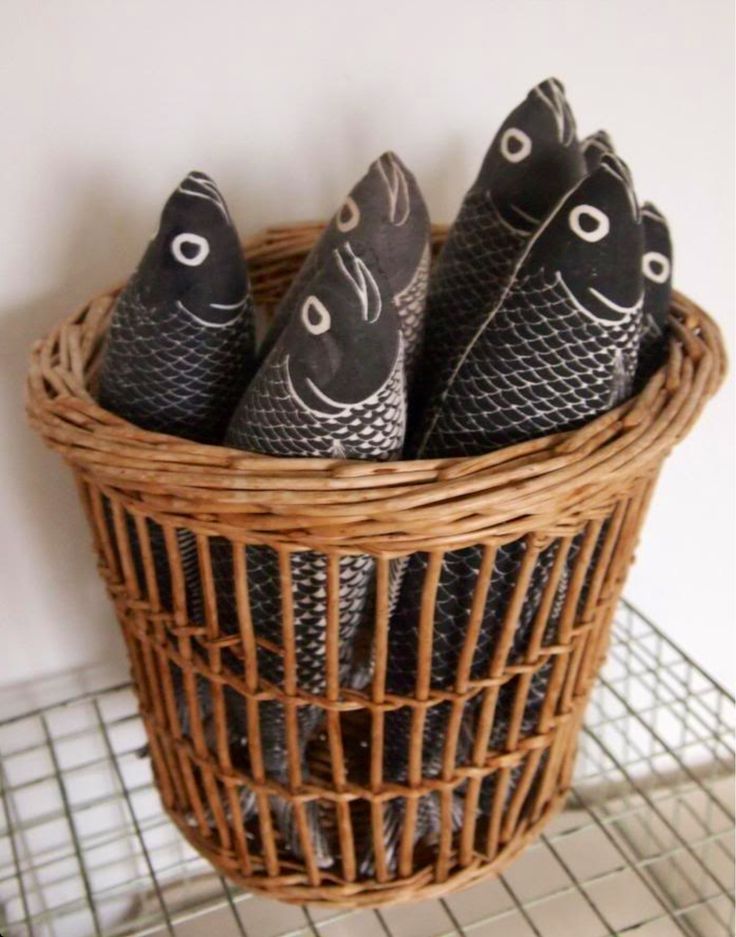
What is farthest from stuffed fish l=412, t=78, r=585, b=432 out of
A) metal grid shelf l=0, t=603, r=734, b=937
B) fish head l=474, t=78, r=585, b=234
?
metal grid shelf l=0, t=603, r=734, b=937

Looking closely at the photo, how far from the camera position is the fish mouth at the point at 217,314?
0.51 m

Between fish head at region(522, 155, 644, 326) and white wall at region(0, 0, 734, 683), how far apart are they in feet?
0.89

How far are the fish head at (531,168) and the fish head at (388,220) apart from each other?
0.06 m

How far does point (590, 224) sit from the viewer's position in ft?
1.56

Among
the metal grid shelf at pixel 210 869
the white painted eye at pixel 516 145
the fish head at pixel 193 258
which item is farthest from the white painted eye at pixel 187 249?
the metal grid shelf at pixel 210 869

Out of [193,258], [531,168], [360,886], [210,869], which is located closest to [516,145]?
[531,168]

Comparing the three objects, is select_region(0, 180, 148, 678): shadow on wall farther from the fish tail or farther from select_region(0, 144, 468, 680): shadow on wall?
the fish tail

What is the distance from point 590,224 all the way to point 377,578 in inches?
8.3

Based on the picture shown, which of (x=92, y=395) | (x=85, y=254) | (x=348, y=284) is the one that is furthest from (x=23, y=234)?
(x=348, y=284)

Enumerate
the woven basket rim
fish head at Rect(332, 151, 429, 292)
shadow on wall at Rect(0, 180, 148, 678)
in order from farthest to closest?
shadow on wall at Rect(0, 180, 148, 678) < fish head at Rect(332, 151, 429, 292) < the woven basket rim

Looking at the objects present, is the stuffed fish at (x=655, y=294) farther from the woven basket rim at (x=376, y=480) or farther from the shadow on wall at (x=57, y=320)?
the shadow on wall at (x=57, y=320)

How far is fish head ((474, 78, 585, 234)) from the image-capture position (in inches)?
22.7

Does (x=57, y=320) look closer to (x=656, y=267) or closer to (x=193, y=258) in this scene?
(x=193, y=258)

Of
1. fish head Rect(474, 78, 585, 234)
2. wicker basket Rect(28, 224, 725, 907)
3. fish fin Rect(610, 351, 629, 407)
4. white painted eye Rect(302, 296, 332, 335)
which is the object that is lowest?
wicker basket Rect(28, 224, 725, 907)
